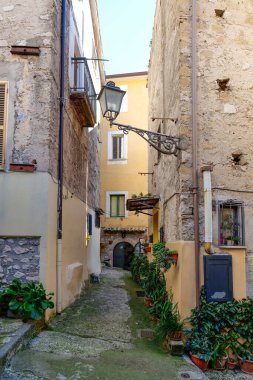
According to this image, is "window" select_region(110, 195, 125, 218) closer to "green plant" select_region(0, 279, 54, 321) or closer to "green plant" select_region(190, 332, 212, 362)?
"green plant" select_region(0, 279, 54, 321)

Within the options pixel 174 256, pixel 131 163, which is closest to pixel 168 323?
pixel 174 256

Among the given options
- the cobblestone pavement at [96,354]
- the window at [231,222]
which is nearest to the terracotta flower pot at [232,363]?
the cobblestone pavement at [96,354]

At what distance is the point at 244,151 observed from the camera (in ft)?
21.7

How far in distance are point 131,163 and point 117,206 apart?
8.38 feet

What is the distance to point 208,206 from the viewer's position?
6.03m

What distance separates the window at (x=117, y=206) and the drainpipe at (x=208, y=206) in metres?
13.9

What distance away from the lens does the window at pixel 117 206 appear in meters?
A: 20.0

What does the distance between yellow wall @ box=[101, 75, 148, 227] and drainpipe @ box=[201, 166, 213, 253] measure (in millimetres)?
13643

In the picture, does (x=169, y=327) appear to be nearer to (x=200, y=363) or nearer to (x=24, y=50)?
(x=200, y=363)

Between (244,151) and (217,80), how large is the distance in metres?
1.42

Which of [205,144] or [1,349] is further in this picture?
[205,144]

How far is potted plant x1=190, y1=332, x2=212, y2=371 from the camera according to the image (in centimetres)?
533

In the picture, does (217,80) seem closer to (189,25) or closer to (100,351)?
(189,25)

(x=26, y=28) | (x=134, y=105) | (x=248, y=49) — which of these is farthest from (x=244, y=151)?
(x=134, y=105)
